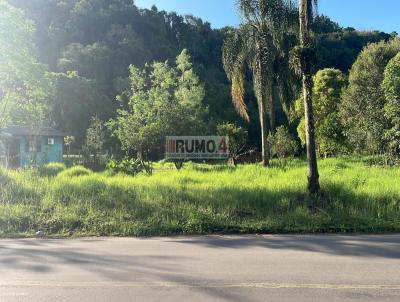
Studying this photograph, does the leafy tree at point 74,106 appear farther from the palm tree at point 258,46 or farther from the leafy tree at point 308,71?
the leafy tree at point 308,71

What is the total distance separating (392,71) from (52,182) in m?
20.7

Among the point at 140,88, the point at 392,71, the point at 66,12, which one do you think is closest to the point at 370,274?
the point at 392,71

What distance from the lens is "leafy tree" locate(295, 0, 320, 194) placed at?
43.3ft

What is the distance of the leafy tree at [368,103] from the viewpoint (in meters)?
28.4

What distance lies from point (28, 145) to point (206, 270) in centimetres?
3800

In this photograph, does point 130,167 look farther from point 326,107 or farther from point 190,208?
point 326,107

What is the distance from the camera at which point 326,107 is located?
1622 inches

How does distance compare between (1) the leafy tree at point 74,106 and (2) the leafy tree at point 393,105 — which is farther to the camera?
(1) the leafy tree at point 74,106

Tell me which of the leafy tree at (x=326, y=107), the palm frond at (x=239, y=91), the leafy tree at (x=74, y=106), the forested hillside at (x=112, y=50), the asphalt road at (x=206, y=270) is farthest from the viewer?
the forested hillside at (x=112, y=50)

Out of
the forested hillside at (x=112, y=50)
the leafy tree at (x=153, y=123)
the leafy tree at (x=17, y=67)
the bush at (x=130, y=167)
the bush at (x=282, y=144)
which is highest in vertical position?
the forested hillside at (x=112, y=50)

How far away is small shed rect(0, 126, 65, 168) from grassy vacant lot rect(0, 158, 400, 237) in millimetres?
24408

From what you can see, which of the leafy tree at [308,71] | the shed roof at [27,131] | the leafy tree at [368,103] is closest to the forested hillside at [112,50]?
the shed roof at [27,131]

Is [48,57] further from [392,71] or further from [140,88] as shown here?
[392,71]

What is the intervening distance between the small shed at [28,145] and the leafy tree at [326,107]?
77.6 ft
